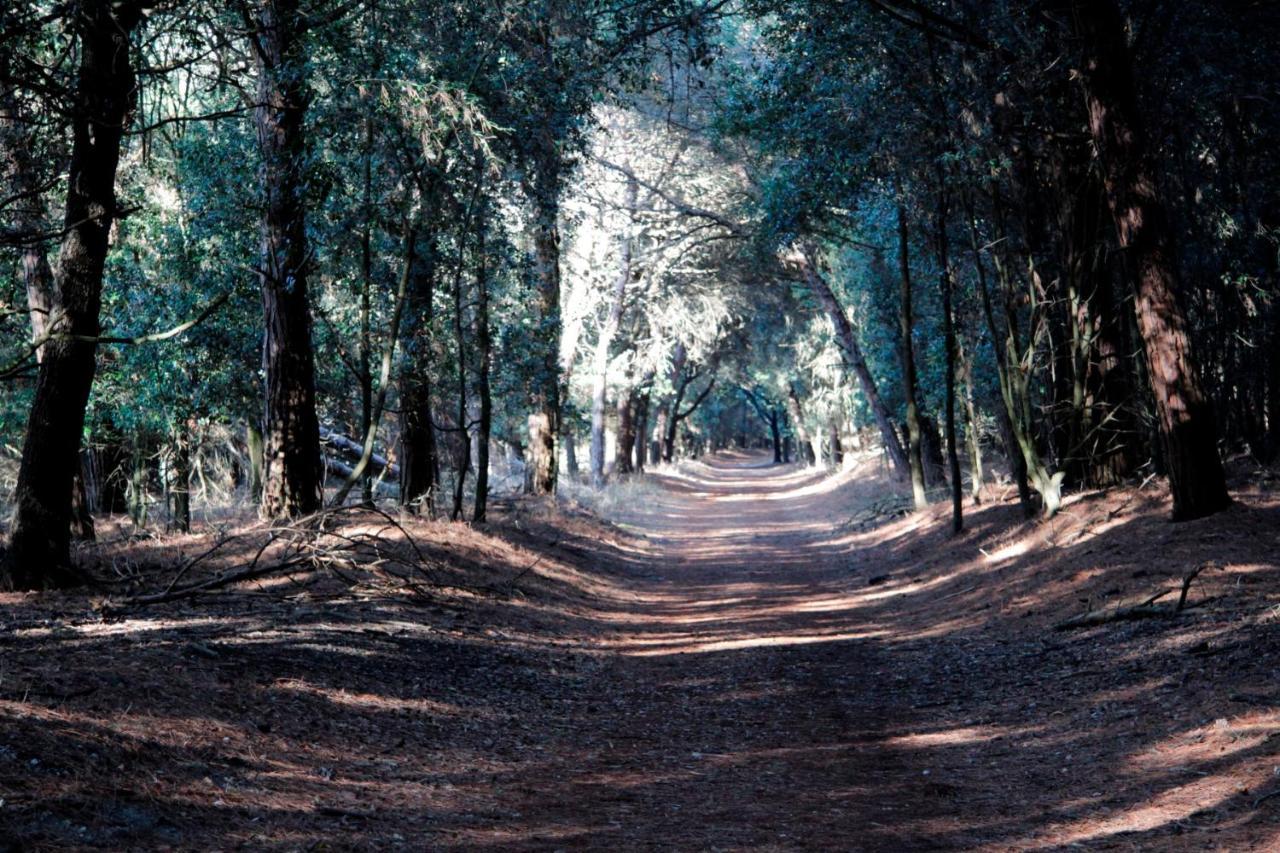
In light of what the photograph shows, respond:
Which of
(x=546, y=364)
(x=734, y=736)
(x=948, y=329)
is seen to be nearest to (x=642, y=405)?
(x=546, y=364)

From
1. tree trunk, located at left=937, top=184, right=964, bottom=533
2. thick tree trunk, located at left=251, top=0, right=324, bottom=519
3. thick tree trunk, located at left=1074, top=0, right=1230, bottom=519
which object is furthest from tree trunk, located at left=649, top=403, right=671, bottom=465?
thick tree trunk, located at left=1074, top=0, right=1230, bottom=519

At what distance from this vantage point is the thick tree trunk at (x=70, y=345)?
9.36 m

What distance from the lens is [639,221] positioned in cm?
3209

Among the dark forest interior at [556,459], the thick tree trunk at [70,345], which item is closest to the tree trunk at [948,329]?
→ the dark forest interior at [556,459]

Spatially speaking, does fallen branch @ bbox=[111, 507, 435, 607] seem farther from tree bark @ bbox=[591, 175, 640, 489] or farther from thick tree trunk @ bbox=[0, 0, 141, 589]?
tree bark @ bbox=[591, 175, 640, 489]

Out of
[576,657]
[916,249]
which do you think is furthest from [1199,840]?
[916,249]

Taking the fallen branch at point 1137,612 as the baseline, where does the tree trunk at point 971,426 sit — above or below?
above

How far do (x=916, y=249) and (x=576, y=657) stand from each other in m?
14.9

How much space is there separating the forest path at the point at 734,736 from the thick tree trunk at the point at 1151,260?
387cm

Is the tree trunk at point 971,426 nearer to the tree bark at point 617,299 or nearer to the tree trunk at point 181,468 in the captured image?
the tree bark at point 617,299

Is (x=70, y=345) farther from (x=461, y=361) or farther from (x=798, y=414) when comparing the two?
(x=798, y=414)

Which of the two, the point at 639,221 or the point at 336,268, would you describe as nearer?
the point at 336,268

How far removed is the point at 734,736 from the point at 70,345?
20.7ft

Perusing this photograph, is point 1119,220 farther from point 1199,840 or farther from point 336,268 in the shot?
point 336,268
